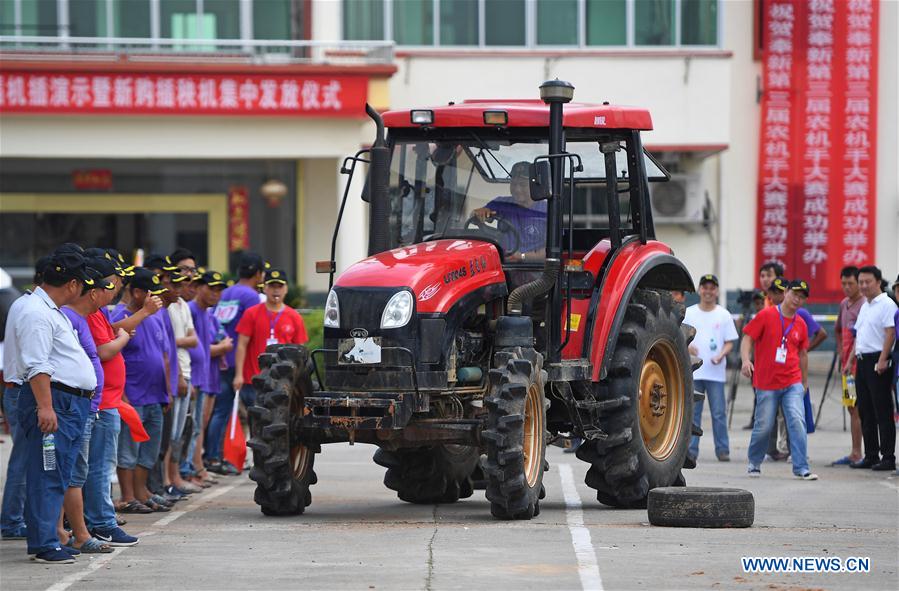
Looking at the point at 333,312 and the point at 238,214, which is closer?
the point at 333,312

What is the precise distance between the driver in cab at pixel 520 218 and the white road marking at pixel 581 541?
6.21ft

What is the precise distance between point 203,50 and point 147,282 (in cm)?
1555

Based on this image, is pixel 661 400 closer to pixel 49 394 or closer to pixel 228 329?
pixel 228 329

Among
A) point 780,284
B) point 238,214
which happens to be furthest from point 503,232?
point 238,214

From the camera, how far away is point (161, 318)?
39.1 feet

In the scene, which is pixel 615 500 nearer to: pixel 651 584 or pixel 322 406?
pixel 322 406

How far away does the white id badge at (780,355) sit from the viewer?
1449cm

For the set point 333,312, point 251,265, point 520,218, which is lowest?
point 333,312

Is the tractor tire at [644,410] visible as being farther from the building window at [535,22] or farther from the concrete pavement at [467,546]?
the building window at [535,22]

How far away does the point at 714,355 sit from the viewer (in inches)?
640

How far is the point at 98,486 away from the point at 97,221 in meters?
18.9

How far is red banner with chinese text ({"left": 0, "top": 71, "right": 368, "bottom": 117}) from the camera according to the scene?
80.7 ft

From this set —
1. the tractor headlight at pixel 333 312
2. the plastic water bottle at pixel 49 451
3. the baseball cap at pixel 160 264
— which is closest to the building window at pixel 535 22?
the baseball cap at pixel 160 264

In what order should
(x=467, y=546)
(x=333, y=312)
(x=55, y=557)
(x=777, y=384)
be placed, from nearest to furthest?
(x=55, y=557)
(x=467, y=546)
(x=333, y=312)
(x=777, y=384)
